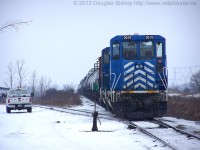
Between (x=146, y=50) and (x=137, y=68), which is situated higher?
(x=146, y=50)

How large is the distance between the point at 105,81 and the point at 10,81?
134 ft

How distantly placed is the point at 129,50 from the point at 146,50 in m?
0.77

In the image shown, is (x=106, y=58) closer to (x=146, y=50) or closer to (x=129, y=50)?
(x=129, y=50)

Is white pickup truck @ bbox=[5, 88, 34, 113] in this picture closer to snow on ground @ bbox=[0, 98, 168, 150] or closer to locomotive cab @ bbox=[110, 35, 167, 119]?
locomotive cab @ bbox=[110, 35, 167, 119]

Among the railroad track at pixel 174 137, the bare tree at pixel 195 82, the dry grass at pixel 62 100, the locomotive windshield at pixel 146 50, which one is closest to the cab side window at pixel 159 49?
the locomotive windshield at pixel 146 50

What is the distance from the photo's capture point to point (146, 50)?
55.6ft

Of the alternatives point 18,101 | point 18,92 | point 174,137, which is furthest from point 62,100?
point 174,137

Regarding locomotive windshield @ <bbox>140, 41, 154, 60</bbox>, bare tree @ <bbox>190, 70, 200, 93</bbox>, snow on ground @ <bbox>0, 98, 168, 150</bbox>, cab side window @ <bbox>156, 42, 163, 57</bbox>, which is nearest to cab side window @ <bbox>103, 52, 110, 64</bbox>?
locomotive windshield @ <bbox>140, 41, 154, 60</bbox>

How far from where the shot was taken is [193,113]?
1909 centimetres

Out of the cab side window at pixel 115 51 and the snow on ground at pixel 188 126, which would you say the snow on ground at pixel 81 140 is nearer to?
A: the snow on ground at pixel 188 126

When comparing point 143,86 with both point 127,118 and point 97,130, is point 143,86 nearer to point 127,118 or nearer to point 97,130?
point 127,118

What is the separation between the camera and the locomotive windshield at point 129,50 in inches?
663

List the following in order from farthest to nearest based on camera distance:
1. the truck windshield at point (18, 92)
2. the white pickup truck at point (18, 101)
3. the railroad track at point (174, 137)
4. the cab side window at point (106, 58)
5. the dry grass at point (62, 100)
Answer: the dry grass at point (62, 100) < the truck windshield at point (18, 92) < the white pickup truck at point (18, 101) < the cab side window at point (106, 58) < the railroad track at point (174, 137)

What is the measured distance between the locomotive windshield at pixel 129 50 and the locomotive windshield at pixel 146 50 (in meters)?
0.31
